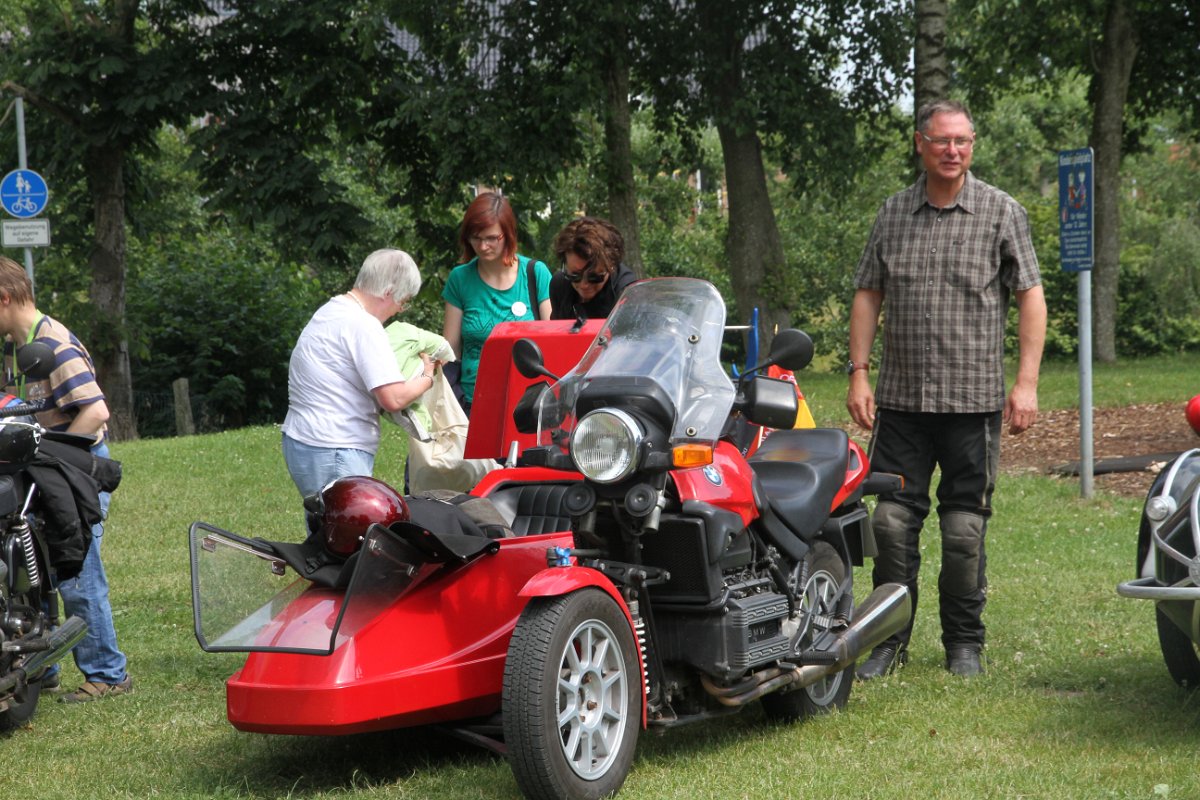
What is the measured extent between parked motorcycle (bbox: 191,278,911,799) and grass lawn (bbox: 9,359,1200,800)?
278 mm

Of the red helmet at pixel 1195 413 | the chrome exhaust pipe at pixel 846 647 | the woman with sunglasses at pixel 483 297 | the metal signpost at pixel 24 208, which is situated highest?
the metal signpost at pixel 24 208

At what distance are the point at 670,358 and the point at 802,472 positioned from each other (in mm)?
926

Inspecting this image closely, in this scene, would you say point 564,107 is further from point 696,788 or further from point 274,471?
point 696,788

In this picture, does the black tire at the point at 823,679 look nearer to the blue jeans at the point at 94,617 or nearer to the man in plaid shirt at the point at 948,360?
the man in plaid shirt at the point at 948,360

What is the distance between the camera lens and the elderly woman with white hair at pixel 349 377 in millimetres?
6039

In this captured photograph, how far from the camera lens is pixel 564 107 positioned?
19.9 meters

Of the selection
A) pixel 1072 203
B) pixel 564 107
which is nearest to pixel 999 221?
pixel 1072 203

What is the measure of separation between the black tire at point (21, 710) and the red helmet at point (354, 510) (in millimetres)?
1764

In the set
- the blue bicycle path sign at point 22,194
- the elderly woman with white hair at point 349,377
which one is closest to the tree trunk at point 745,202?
the blue bicycle path sign at point 22,194

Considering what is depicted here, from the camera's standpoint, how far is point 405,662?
4633 millimetres

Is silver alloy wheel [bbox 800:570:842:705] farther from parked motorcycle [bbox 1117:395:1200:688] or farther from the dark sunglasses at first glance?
the dark sunglasses

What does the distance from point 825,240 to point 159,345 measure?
17.6m

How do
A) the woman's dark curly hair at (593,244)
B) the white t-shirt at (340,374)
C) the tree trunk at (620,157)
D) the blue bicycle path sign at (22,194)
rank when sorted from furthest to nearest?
the tree trunk at (620,157)
the blue bicycle path sign at (22,194)
the woman's dark curly hair at (593,244)
the white t-shirt at (340,374)

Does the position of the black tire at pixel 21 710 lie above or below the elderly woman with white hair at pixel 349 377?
below
